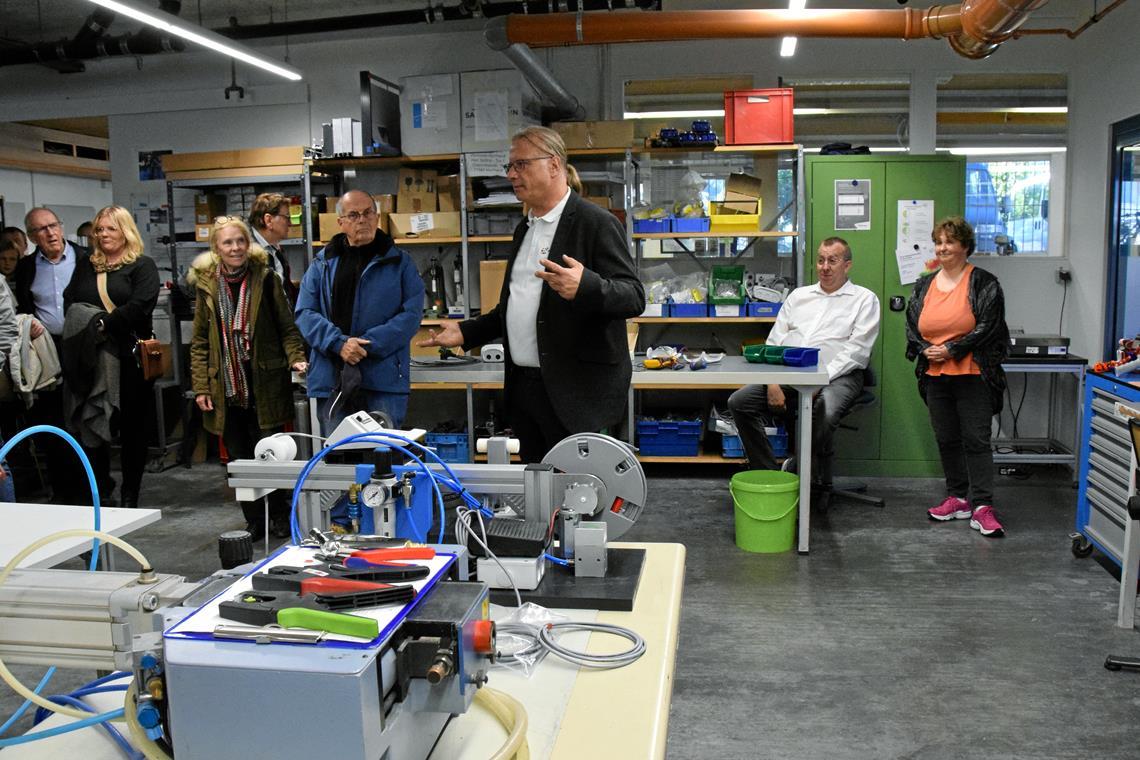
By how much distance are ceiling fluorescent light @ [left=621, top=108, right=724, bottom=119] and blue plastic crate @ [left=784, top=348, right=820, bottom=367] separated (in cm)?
229

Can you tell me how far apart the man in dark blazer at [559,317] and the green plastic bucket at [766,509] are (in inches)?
59.9

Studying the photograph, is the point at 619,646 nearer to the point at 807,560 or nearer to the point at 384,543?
the point at 384,543

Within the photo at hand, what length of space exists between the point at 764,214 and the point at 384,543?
478 centimetres

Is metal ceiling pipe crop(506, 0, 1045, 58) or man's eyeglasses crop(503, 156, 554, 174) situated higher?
metal ceiling pipe crop(506, 0, 1045, 58)

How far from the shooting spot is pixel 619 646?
4.26ft

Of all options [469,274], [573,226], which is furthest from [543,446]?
[469,274]

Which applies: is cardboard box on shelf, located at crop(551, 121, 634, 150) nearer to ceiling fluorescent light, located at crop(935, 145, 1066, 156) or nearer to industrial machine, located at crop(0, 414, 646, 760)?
ceiling fluorescent light, located at crop(935, 145, 1066, 156)

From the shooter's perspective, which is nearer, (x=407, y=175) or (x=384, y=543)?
(x=384, y=543)

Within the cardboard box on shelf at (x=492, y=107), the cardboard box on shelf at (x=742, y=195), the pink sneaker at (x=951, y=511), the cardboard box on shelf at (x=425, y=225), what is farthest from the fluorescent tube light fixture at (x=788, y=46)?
the pink sneaker at (x=951, y=511)

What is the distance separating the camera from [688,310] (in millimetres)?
5238

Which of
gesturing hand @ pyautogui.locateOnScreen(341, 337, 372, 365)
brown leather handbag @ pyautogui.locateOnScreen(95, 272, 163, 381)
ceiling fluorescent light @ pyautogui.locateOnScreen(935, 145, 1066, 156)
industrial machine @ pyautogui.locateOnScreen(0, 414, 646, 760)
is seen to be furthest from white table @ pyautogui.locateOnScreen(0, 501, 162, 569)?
ceiling fluorescent light @ pyautogui.locateOnScreen(935, 145, 1066, 156)

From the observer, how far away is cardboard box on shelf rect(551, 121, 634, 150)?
520 centimetres

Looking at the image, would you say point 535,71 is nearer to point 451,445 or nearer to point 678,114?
point 678,114

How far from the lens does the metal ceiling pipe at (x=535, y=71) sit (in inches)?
176
